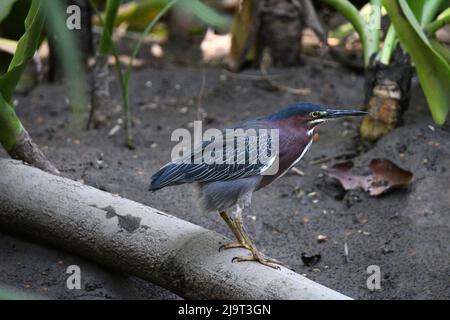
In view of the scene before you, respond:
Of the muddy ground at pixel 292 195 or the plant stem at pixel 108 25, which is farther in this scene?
the plant stem at pixel 108 25

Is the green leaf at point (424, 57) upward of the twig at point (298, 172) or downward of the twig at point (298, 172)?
upward

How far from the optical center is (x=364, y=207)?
13.8 feet

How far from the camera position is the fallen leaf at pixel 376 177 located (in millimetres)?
4156

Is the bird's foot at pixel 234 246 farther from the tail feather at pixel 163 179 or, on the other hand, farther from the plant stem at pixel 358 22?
the plant stem at pixel 358 22

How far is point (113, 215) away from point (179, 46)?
3749 millimetres

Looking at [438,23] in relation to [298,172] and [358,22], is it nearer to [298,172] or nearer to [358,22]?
[358,22]

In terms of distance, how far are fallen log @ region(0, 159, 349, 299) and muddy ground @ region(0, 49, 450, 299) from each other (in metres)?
0.16

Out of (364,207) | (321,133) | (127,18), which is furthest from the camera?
(127,18)

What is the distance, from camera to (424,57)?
3.77 metres

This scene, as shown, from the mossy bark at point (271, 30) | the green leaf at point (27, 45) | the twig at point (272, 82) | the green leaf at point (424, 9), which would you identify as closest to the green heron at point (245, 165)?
the green leaf at point (27, 45)

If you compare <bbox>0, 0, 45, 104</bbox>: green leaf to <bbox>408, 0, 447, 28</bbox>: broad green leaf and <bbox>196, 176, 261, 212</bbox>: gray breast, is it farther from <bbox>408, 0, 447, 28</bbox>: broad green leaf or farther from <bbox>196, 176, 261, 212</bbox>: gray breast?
<bbox>408, 0, 447, 28</bbox>: broad green leaf

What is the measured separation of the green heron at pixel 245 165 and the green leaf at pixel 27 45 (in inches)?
32.6

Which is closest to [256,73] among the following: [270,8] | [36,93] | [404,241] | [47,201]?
[270,8]
